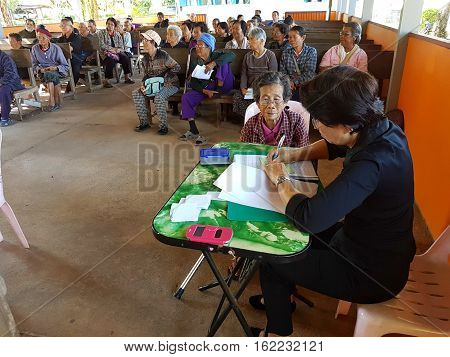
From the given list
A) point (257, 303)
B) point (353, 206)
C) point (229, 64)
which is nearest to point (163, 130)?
point (229, 64)

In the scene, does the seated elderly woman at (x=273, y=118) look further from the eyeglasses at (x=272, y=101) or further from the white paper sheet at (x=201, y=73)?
the white paper sheet at (x=201, y=73)

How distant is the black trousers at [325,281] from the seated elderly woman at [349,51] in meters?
3.25

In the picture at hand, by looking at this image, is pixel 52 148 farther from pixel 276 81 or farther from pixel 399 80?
pixel 399 80

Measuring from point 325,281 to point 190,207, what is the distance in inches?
23.1

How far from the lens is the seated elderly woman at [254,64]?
4.38 m

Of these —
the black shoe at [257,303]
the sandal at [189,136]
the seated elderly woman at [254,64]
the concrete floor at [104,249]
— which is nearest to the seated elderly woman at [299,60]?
the seated elderly woman at [254,64]

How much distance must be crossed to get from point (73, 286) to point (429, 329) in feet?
6.15

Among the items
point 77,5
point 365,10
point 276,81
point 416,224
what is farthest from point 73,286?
point 77,5

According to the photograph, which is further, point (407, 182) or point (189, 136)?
point (189, 136)

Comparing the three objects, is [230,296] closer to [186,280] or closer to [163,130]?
[186,280]

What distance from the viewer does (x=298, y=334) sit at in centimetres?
175

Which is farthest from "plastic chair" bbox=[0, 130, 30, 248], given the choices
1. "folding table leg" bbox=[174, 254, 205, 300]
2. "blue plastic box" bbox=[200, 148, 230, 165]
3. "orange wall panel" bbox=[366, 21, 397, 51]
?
"orange wall panel" bbox=[366, 21, 397, 51]

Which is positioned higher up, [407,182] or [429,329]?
[407,182]

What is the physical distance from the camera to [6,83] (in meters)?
5.24
